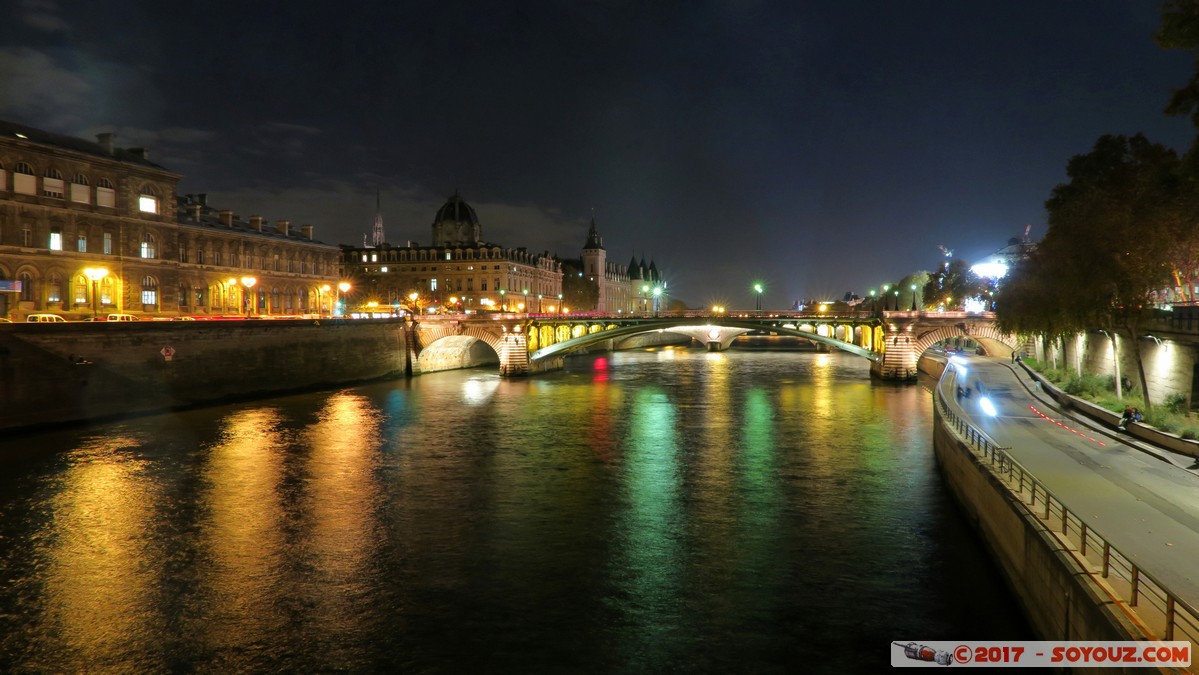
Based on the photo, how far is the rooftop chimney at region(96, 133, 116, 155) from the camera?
55.1 meters

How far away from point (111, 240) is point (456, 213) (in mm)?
87594

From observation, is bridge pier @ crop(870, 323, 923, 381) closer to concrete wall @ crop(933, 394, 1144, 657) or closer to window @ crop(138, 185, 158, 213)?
concrete wall @ crop(933, 394, 1144, 657)

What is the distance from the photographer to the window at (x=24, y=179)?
47547mm

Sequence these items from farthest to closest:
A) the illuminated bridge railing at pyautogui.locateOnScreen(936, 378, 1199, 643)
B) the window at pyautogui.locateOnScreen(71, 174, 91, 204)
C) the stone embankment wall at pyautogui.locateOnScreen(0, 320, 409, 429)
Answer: the window at pyautogui.locateOnScreen(71, 174, 91, 204) → the stone embankment wall at pyautogui.locateOnScreen(0, 320, 409, 429) → the illuminated bridge railing at pyautogui.locateOnScreen(936, 378, 1199, 643)

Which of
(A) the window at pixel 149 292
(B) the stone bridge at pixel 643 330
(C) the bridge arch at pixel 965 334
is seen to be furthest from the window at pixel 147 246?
(C) the bridge arch at pixel 965 334

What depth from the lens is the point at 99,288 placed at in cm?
5384

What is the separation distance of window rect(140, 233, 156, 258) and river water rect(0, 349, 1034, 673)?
24.9m

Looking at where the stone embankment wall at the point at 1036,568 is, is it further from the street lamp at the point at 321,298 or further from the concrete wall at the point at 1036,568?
the street lamp at the point at 321,298

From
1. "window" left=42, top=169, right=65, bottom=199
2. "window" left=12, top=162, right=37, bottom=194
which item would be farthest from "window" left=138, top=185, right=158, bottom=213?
"window" left=12, top=162, right=37, bottom=194

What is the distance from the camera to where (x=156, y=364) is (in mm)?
42719

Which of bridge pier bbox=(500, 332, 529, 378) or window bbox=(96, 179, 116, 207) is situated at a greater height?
window bbox=(96, 179, 116, 207)

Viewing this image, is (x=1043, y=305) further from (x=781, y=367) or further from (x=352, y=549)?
(x=781, y=367)

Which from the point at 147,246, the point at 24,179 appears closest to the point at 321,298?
the point at 147,246

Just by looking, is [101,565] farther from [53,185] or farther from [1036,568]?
[53,185]
